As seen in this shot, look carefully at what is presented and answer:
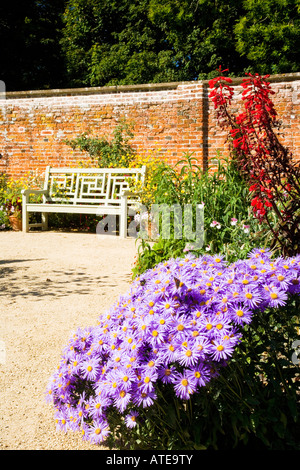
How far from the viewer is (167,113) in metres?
8.49

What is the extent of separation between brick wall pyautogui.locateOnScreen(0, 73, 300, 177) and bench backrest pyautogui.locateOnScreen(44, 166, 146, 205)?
0.51 meters

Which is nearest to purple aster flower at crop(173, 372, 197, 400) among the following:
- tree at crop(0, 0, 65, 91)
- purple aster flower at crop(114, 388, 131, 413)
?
purple aster flower at crop(114, 388, 131, 413)

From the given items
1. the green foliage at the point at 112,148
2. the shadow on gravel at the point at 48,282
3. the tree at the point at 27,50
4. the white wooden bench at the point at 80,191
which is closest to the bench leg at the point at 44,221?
the white wooden bench at the point at 80,191

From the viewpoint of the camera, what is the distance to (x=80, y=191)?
8734 millimetres

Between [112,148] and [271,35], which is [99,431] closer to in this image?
[112,148]

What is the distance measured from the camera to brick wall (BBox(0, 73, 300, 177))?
8.09m

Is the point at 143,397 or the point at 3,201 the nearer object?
the point at 143,397

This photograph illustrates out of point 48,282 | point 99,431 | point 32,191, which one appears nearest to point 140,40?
point 32,191

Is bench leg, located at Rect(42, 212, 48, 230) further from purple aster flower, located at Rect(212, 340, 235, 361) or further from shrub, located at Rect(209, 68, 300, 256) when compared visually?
purple aster flower, located at Rect(212, 340, 235, 361)

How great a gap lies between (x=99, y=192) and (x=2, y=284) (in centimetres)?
474

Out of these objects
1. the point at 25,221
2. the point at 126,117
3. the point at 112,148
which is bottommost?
the point at 25,221

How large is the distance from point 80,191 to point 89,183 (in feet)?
0.86

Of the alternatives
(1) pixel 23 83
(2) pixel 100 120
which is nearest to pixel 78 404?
(2) pixel 100 120

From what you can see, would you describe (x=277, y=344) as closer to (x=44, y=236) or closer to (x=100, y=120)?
(x=44, y=236)
